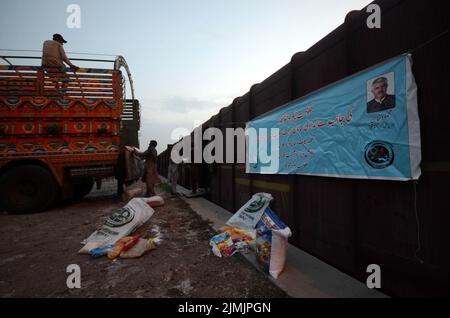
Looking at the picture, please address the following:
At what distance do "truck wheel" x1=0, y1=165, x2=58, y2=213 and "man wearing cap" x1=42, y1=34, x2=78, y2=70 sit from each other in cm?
327

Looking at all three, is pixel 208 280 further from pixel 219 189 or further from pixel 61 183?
pixel 61 183

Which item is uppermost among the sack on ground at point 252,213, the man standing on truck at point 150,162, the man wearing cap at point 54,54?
the man wearing cap at point 54,54

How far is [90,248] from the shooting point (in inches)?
145

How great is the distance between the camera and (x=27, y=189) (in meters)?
6.65

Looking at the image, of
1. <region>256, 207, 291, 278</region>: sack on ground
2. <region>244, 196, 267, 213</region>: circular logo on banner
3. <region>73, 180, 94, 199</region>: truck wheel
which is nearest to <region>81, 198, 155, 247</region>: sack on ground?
<region>244, 196, 267, 213</region>: circular logo on banner

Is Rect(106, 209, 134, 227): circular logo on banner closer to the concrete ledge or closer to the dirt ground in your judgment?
the dirt ground

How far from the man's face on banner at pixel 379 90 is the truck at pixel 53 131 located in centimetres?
733

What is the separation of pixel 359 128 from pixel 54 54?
8.72 m

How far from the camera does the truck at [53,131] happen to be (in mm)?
6625

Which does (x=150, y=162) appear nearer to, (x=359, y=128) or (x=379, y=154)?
(x=359, y=128)

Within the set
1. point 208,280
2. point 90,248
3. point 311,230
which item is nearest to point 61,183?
point 90,248

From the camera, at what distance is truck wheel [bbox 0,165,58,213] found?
646 cm

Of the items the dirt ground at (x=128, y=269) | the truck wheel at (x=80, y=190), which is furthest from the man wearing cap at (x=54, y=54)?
the dirt ground at (x=128, y=269)

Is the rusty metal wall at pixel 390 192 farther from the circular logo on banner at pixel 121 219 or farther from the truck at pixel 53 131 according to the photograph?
the truck at pixel 53 131
